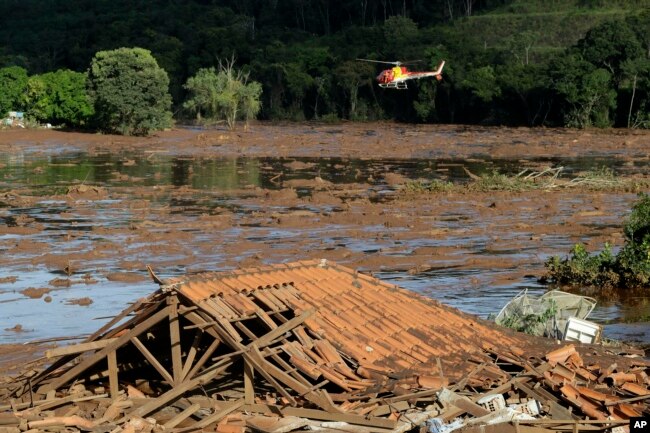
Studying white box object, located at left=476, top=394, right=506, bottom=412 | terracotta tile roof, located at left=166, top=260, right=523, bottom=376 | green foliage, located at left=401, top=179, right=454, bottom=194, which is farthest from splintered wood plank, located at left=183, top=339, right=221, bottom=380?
green foliage, located at left=401, top=179, right=454, bottom=194

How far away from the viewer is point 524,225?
2775cm

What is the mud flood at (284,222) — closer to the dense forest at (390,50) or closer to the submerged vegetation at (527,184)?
the submerged vegetation at (527,184)

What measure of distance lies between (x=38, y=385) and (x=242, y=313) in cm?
245

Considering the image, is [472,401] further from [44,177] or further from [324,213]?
[44,177]

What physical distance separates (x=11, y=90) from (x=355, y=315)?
6582 cm

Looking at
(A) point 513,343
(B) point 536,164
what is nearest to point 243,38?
(B) point 536,164

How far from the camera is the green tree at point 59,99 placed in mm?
67750

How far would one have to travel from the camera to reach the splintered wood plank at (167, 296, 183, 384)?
10.1m

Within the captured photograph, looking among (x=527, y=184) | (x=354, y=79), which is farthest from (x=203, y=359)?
(x=354, y=79)

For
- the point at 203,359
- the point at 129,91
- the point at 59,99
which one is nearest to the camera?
the point at 203,359

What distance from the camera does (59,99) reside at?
68625 millimetres

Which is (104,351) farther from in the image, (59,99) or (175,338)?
(59,99)

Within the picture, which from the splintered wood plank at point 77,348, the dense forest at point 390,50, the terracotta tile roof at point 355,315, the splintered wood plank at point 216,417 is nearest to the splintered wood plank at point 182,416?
the splintered wood plank at point 216,417

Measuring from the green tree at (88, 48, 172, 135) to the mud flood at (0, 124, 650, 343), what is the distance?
29.7 ft
